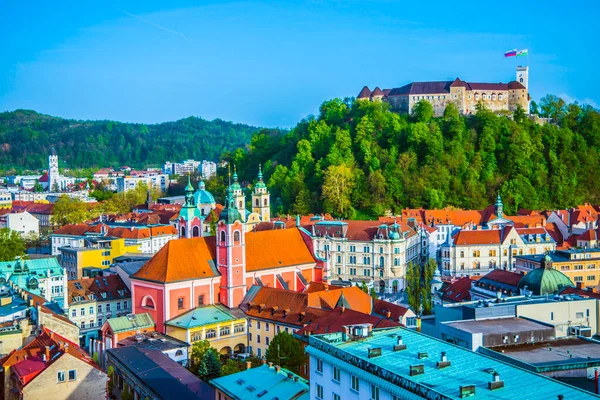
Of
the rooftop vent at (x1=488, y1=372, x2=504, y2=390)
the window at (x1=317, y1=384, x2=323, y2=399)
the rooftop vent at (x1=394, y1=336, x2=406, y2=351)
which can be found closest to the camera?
the rooftop vent at (x1=488, y1=372, x2=504, y2=390)

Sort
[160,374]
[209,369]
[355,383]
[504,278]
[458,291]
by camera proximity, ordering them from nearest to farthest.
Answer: [355,383] → [160,374] → [209,369] → [504,278] → [458,291]

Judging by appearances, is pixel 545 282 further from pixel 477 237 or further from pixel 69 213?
pixel 69 213

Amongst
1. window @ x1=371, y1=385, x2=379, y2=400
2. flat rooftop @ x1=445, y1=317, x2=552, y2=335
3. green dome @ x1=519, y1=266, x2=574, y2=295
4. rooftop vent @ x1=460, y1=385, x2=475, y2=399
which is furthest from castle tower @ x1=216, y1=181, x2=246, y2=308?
rooftop vent @ x1=460, y1=385, x2=475, y2=399

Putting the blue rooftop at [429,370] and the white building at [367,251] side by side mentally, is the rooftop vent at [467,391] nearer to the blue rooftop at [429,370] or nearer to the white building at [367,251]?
the blue rooftop at [429,370]

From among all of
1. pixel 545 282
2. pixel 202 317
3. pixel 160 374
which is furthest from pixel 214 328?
pixel 545 282

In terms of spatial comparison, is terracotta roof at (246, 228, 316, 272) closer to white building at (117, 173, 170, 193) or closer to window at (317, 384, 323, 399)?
window at (317, 384, 323, 399)

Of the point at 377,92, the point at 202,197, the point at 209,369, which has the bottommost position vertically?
the point at 209,369

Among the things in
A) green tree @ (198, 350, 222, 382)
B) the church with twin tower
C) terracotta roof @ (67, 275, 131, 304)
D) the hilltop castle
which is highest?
the hilltop castle

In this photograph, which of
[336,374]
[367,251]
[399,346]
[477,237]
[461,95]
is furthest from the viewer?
[461,95]
